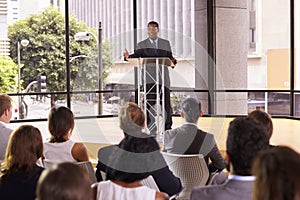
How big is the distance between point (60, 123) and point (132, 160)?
112cm

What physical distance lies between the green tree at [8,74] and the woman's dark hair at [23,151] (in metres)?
8.72

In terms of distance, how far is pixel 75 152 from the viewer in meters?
3.52

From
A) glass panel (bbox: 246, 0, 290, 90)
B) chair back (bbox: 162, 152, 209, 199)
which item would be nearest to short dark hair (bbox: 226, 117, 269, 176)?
chair back (bbox: 162, 152, 209, 199)

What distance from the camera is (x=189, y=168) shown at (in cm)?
372

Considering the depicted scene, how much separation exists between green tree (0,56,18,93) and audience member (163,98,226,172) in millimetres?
7755

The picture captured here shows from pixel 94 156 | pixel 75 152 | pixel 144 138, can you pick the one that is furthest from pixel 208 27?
pixel 144 138

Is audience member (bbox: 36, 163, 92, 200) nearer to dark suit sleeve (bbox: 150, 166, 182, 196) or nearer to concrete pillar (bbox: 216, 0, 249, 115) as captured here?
dark suit sleeve (bbox: 150, 166, 182, 196)

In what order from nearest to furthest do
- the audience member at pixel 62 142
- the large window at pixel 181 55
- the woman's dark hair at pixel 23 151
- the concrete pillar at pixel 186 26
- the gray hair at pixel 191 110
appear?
the woman's dark hair at pixel 23 151
the audience member at pixel 62 142
the gray hair at pixel 191 110
the large window at pixel 181 55
the concrete pillar at pixel 186 26

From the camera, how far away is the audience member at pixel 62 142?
3486 mm

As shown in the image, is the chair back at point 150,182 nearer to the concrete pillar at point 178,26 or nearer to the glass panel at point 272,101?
the glass panel at point 272,101

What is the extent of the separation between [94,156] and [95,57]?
5471mm

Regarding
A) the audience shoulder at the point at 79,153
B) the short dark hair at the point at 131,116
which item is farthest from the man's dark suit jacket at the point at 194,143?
the audience shoulder at the point at 79,153

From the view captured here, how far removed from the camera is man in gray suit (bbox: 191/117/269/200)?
2148 mm

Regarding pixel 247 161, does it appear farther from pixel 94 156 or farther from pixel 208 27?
pixel 208 27
